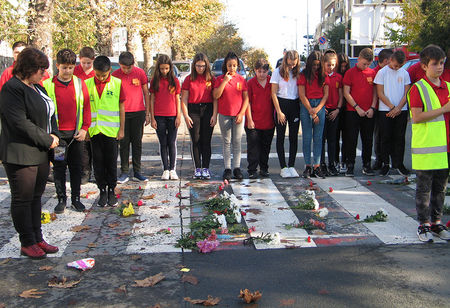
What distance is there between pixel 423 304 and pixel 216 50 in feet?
187

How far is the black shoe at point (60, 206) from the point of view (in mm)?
6457

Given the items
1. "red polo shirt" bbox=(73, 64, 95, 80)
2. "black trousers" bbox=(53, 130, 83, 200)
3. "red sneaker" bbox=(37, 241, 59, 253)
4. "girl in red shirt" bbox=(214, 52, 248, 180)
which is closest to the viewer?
"red sneaker" bbox=(37, 241, 59, 253)

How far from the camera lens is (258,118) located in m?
8.40

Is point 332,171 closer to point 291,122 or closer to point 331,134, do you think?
point 331,134

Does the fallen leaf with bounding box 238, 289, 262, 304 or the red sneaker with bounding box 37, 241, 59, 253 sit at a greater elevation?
the red sneaker with bounding box 37, 241, 59, 253

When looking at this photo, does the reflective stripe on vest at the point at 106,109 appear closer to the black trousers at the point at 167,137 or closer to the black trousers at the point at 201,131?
the black trousers at the point at 167,137

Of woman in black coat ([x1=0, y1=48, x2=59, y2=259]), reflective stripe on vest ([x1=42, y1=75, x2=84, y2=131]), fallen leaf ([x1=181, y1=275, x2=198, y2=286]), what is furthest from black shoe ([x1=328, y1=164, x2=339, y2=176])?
woman in black coat ([x1=0, y1=48, x2=59, y2=259])

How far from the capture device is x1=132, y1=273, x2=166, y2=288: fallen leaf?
13.9 feet

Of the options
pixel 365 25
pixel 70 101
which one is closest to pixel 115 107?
pixel 70 101

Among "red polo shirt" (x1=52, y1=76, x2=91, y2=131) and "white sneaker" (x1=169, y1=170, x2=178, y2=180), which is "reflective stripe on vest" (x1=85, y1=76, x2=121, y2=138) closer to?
"red polo shirt" (x1=52, y1=76, x2=91, y2=131)

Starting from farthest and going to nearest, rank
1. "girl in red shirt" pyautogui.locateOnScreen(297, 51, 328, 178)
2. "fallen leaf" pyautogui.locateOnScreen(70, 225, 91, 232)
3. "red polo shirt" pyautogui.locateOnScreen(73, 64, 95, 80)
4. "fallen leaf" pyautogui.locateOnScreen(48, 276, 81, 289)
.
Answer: "girl in red shirt" pyautogui.locateOnScreen(297, 51, 328, 178)
"red polo shirt" pyautogui.locateOnScreen(73, 64, 95, 80)
"fallen leaf" pyautogui.locateOnScreen(70, 225, 91, 232)
"fallen leaf" pyautogui.locateOnScreen(48, 276, 81, 289)

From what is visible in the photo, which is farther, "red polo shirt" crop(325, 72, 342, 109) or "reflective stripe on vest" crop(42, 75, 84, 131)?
"red polo shirt" crop(325, 72, 342, 109)

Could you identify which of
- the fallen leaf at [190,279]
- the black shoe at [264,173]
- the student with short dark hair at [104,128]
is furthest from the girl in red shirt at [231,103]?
the fallen leaf at [190,279]

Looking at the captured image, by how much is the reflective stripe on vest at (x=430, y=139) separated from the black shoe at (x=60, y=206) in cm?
415
